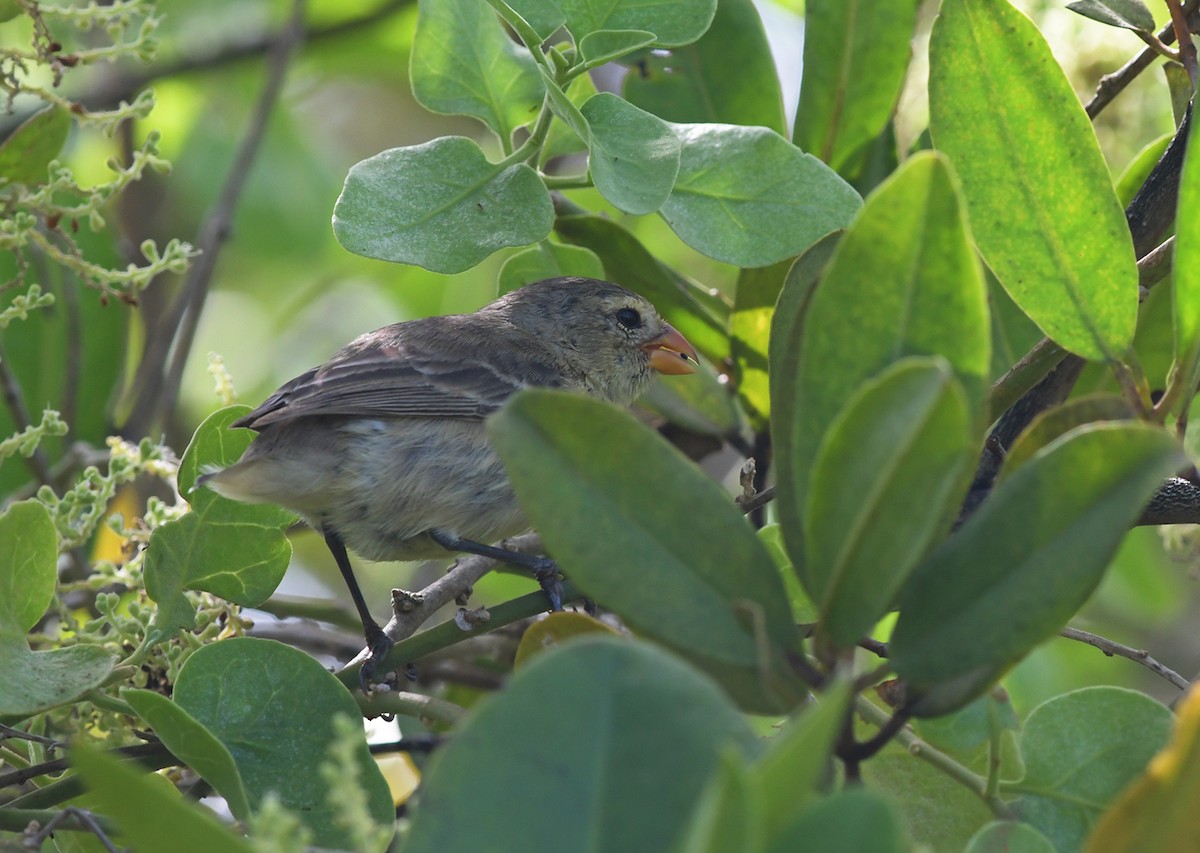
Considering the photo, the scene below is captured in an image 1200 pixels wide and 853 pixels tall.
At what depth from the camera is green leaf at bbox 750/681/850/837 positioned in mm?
830

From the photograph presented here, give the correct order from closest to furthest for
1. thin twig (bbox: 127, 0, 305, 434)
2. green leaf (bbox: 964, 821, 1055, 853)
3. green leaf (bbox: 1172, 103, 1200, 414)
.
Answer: green leaf (bbox: 964, 821, 1055, 853)
green leaf (bbox: 1172, 103, 1200, 414)
thin twig (bbox: 127, 0, 305, 434)

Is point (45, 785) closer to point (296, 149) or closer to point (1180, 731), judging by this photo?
point (1180, 731)

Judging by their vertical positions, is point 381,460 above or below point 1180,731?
below

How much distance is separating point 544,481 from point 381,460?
198 centimetres

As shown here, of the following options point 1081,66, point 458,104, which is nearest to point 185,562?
point 458,104

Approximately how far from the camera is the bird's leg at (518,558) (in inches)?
76.0

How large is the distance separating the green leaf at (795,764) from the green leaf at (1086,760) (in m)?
0.57

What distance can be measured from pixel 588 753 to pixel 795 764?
145 millimetres

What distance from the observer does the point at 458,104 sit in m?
2.04

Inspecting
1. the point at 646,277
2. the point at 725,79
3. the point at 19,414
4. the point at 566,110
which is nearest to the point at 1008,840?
the point at 566,110

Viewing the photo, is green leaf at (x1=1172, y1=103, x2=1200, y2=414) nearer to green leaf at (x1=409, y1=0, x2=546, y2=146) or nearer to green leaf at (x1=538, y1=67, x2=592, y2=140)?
green leaf at (x1=538, y1=67, x2=592, y2=140)

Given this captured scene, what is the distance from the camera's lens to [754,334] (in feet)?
8.27

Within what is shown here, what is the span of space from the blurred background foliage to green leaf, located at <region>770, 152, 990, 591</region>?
2.26 m

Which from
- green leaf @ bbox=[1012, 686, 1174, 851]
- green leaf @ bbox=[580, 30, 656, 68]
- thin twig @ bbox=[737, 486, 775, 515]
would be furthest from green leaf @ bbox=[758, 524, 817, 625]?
→ green leaf @ bbox=[580, 30, 656, 68]
